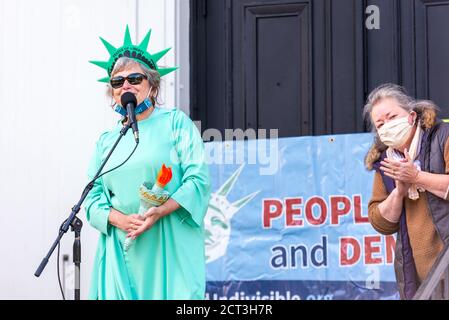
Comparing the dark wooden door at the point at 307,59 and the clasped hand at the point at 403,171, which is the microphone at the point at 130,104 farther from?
the dark wooden door at the point at 307,59

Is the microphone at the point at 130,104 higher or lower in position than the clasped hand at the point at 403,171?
higher

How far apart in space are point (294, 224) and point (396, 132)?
1.06m

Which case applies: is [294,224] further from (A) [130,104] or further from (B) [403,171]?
(A) [130,104]

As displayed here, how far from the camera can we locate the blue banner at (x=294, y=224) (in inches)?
258

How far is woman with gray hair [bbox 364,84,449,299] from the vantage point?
580 cm

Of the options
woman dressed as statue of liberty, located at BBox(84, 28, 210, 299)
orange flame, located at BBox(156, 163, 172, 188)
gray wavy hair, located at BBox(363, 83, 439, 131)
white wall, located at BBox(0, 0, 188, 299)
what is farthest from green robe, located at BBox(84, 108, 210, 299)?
white wall, located at BBox(0, 0, 188, 299)

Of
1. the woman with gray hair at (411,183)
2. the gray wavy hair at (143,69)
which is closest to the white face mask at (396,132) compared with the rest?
the woman with gray hair at (411,183)

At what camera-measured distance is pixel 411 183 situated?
5836 millimetres

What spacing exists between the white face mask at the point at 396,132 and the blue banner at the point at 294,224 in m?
0.53

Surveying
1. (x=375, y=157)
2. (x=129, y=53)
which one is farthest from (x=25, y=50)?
(x=375, y=157)

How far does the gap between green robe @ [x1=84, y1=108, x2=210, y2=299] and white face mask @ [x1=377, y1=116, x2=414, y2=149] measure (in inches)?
41.2

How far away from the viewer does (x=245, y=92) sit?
743 cm

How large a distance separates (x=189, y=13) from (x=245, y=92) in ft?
2.19
